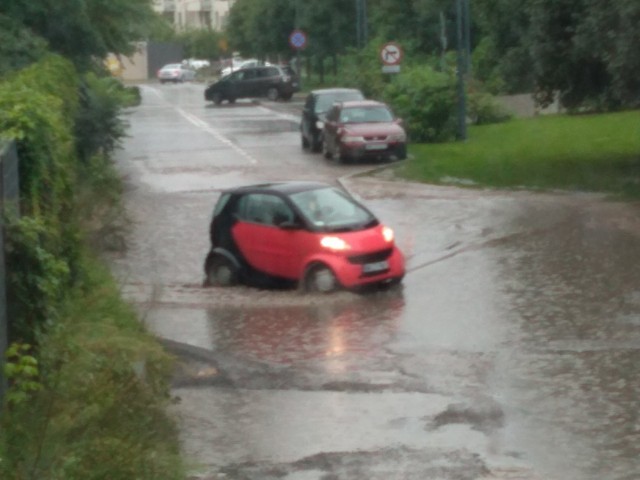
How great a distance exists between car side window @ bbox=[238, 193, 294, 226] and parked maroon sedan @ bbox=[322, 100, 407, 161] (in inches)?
590

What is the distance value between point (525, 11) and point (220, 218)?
484 inches

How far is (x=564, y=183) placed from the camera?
2839 centimetres

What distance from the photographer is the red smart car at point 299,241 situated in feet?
59.5

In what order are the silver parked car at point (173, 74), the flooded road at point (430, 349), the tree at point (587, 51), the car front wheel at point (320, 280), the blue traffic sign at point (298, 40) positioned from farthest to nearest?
the silver parked car at point (173, 74), the blue traffic sign at point (298, 40), the tree at point (587, 51), the car front wheel at point (320, 280), the flooded road at point (430, 349)

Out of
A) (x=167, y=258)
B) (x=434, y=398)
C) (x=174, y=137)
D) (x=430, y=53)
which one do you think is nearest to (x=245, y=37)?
(x=430, y=53)

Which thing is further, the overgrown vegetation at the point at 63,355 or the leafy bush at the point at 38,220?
the leafy bush at the point at 38,220

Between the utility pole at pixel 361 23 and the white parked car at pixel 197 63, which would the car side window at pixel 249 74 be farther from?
the white parked car at pixel 197 63

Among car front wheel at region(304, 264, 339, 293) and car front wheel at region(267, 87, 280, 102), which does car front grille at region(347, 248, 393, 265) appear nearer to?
car front wheel at region(304, 264, 339, 293)

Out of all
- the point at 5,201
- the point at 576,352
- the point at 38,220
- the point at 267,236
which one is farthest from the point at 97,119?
the point at 5,201

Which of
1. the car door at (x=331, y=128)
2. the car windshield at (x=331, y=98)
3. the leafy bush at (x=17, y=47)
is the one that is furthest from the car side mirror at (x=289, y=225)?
the car windshield at (x=331, y=98)

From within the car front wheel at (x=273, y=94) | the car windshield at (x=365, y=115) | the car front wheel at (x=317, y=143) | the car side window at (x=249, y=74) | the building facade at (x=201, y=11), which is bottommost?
the car front wheel at (x=317, y=143)

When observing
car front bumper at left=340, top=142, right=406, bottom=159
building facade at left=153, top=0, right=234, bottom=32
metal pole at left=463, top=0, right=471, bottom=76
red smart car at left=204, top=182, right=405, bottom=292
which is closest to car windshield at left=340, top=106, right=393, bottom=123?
car front bumper at left=340, top=142, right=406, bottom=159

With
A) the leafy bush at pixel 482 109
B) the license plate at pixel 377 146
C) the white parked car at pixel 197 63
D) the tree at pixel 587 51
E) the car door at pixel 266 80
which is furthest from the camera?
the white parked car at pixel 197 63

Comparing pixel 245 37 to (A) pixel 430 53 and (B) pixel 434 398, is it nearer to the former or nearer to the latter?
(A) pixel 430 53
